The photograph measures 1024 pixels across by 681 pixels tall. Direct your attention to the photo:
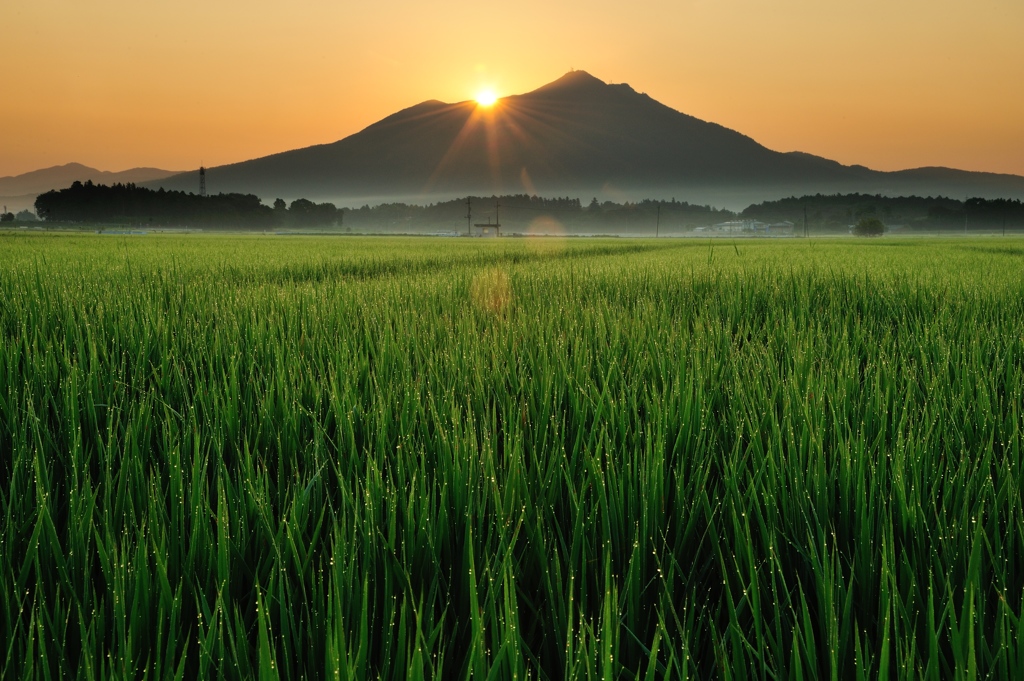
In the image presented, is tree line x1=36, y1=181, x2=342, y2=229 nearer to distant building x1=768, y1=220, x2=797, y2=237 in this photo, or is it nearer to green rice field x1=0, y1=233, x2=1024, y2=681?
distant building x1=768, y1=220, x2=797, y2=237

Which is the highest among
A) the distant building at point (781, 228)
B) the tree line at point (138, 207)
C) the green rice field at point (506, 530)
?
the tree line at point (138, 207)

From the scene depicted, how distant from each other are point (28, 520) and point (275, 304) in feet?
9.04

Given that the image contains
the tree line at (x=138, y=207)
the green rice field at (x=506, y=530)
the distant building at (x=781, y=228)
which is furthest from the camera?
the distant building at (x=781, y=228)

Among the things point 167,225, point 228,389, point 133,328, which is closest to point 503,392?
point 228,389

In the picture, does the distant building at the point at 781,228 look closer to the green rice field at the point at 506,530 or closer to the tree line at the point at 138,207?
the tree line at the point at 138,207

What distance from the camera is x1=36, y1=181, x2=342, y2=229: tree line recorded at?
4398 inches

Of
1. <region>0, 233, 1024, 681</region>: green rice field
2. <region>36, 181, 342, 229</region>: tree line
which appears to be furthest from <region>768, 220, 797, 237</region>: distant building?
<region>0, 233, 1024, 681</region>: green rice field

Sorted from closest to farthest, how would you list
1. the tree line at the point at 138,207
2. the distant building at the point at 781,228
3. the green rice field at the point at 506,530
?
1. the green rice field at the point at 506,530
2. the tree line at the point at 138,207
3. the distant building at the point at 781,228

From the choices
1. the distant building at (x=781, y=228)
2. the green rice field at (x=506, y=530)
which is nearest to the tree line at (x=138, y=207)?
the distant building at (x=781, y=228)

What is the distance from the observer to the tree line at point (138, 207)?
112 m

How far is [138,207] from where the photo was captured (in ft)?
367

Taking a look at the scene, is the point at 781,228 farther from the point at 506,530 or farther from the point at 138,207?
the point at 506,530

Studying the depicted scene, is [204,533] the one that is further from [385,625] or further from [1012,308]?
[1012,308]

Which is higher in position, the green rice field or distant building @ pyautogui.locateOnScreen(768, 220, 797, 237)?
distant building @ pyautogui.locateOnScreen(768, 220, 797, 237)
